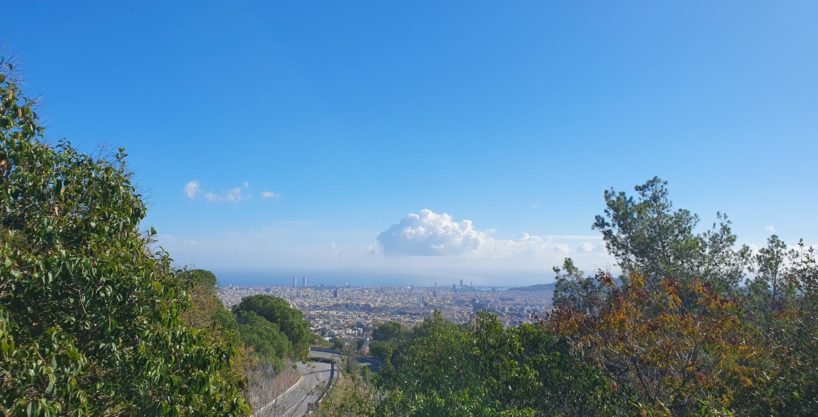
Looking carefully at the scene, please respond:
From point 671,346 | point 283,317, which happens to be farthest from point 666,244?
point 283,317

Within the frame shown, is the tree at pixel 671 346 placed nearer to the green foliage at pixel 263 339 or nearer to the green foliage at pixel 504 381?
the green foliage at pixel 504 381

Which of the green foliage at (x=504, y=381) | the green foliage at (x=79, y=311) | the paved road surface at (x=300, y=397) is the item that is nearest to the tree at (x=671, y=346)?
the green foliage at (x=504, y=381)

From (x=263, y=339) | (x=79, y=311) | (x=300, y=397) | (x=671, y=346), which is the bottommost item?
(x=300, y=397)

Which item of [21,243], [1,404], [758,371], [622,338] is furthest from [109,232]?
[758,371]

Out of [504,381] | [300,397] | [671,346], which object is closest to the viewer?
[671,346]

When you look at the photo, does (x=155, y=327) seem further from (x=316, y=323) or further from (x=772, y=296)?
(x=316, y=323)

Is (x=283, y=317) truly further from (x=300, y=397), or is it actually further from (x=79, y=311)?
(x=79, y=311)

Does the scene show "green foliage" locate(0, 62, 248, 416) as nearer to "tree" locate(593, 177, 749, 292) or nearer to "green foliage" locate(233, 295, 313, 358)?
"tree" locate(593, 177, 749, 292)

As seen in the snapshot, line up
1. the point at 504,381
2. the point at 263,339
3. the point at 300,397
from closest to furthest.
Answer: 1. the point at 504,381
2. the point at 300,397
3. the point at 263,339
